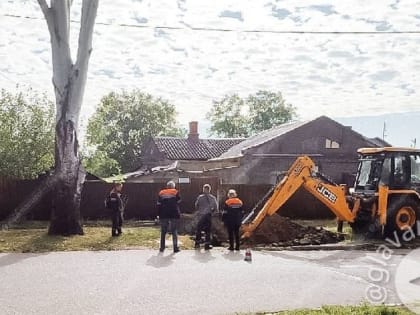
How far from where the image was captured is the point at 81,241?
603 inches

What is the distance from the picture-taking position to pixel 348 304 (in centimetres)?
828

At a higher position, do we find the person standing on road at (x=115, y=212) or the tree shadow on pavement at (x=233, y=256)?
the person standing on road at (x=115, y=212)

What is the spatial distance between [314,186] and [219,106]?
78.2 meters

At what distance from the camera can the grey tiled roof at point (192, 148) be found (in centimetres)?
4728

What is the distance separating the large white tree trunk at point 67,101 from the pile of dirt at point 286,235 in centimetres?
570

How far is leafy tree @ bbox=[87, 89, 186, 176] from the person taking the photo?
80950mm

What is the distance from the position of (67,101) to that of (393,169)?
34.4 ft

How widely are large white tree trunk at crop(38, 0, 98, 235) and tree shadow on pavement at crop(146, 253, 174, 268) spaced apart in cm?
461

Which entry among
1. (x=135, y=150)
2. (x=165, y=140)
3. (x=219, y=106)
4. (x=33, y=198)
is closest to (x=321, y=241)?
(x=33, y=198)

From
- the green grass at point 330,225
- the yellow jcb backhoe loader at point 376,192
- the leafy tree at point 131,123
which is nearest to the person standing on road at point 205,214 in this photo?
the yellow jcb backhoe loader at point 376,192

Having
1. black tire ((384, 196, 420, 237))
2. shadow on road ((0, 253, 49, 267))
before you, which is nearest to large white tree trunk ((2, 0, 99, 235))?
shadow on road ((0, 253, 49, 267))

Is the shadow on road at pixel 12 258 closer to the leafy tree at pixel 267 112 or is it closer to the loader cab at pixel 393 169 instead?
the loader cab at pixel 393 169

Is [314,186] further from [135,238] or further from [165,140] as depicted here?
[165,140]

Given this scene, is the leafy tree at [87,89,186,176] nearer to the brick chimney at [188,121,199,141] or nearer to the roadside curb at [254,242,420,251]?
the brick chimney at [188,121,199,141]
